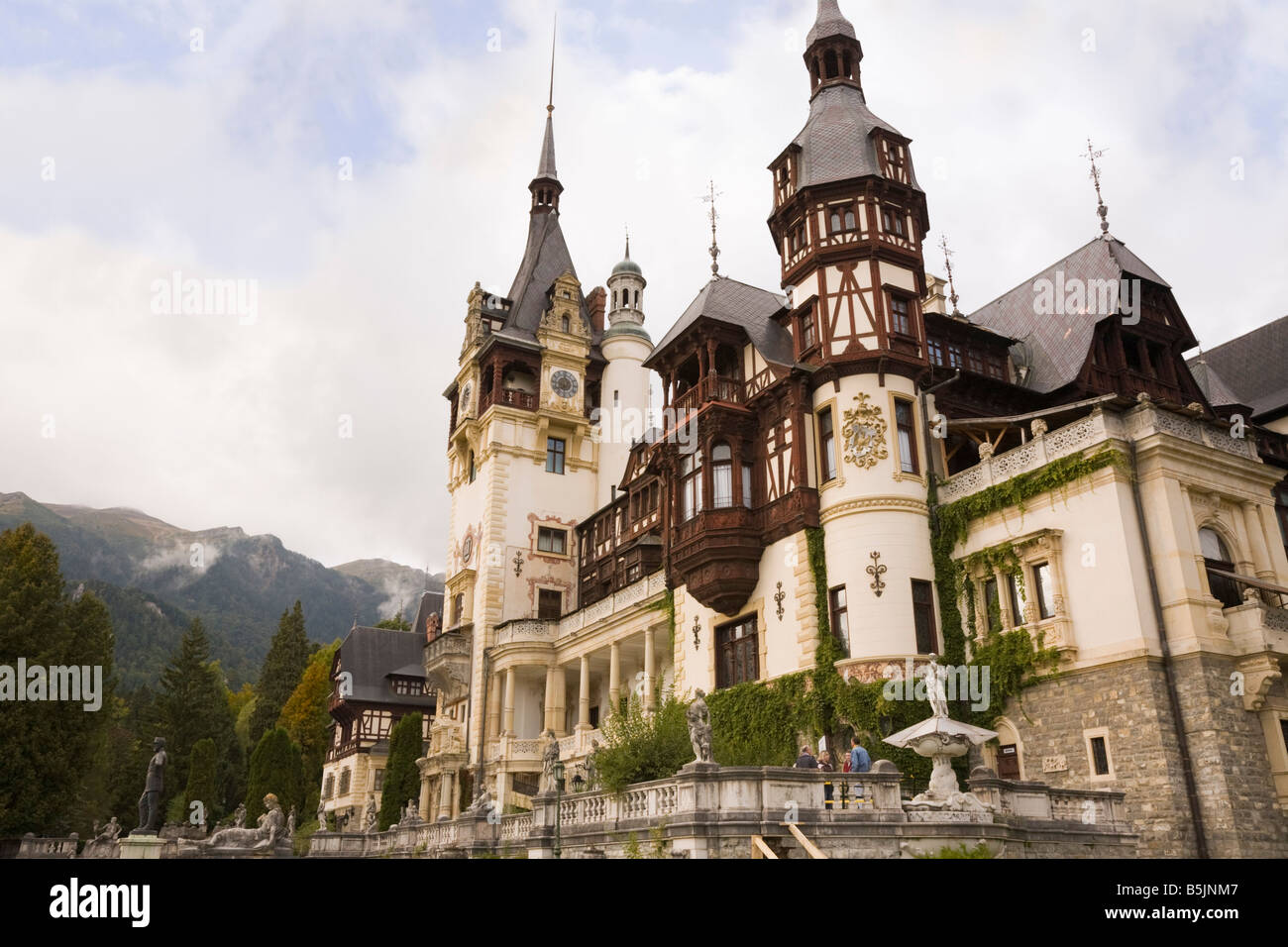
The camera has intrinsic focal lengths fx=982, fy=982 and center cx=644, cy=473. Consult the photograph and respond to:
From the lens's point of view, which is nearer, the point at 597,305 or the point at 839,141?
the point at 839,141

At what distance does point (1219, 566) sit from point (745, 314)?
53.2ft

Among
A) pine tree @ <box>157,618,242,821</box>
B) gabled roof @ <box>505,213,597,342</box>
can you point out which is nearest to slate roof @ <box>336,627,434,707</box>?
pine tree @ <box>157,618,242,821</box>

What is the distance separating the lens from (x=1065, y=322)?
3259 centimetres

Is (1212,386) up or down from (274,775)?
up

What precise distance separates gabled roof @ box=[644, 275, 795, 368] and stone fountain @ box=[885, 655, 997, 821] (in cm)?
1512

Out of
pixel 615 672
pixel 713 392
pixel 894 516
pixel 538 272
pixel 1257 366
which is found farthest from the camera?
pixel 538 272

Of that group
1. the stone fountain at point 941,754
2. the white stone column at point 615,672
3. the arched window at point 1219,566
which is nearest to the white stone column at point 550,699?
the white stone column at point 615,672

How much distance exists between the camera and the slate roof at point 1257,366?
35938 millimetres

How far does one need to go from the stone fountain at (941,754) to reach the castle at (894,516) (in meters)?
6.38

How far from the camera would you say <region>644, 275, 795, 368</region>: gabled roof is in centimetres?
3228

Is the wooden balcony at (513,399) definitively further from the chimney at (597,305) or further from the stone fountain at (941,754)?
the stone fountain at (941,754)

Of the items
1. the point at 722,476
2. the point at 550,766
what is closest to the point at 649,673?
the point at 722,476

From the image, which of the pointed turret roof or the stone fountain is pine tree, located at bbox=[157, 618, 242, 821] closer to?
the pointed turret roof

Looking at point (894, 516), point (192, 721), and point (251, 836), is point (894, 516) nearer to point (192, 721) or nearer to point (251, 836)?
point (251, 836)
